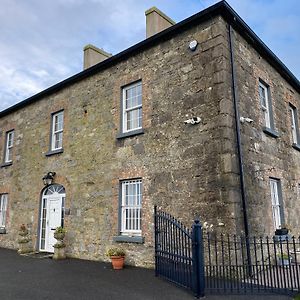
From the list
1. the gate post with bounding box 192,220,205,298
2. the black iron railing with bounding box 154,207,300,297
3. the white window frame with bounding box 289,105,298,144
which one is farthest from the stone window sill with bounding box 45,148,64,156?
the white window frame with bounding box 289,105,298,144

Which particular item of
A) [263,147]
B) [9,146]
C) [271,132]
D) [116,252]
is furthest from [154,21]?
[9,146]

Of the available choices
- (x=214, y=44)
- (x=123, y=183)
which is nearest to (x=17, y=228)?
(x=123, y=183)

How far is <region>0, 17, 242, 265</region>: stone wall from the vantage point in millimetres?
7984

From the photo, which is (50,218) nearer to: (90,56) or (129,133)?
(129,133)

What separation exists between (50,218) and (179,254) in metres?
7.08

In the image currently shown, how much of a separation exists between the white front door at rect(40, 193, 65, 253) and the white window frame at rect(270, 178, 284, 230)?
767 cm

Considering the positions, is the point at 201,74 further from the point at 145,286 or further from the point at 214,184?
the point at 145,286

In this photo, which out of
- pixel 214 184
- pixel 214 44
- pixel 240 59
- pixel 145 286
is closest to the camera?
pixel 145 286

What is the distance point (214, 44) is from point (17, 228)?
11419mm

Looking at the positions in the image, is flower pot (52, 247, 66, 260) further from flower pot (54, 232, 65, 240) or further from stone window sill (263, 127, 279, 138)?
stone window sill (263, 127, 279, 138)

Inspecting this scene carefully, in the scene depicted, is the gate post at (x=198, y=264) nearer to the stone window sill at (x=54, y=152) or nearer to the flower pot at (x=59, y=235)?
the flower pot at (x=59, y=235)

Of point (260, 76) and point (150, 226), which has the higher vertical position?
point (260, 76)

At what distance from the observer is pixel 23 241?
12.7 meters

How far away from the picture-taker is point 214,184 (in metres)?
7.80
